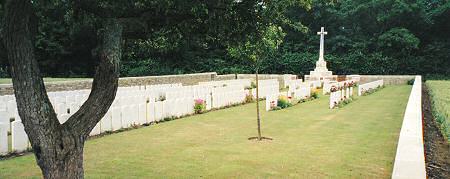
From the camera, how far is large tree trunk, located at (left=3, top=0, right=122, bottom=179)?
383 centimetres

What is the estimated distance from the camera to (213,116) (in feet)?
42.6

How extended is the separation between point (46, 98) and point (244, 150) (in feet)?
14.7

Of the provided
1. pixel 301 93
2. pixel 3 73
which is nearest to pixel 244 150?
pixel 301 93

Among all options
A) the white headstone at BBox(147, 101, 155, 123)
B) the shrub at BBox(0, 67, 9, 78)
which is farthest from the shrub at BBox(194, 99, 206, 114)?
the shrub at BBox(0, 67, 9, 78)

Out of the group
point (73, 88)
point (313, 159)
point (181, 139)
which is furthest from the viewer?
point (73, 88)

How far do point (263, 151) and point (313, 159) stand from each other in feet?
3.38

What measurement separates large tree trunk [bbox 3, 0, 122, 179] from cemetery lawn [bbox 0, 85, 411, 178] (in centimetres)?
207

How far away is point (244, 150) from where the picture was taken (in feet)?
26.1

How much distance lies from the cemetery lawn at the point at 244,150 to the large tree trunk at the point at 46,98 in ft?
6.80

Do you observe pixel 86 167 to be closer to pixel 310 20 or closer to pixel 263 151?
pixel 263 151

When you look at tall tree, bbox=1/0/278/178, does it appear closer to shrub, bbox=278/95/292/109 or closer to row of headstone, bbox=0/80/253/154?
row of headstone, bbox=0/80/253/154

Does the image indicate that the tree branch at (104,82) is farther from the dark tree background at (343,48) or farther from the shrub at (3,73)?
the shrub at (3,73)

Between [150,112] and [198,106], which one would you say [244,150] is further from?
[198,106]

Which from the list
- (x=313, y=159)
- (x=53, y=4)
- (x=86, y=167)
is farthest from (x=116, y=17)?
(x=313, y=159)
